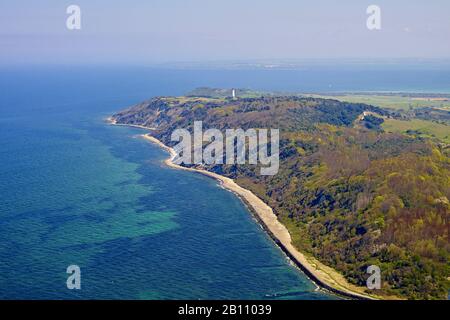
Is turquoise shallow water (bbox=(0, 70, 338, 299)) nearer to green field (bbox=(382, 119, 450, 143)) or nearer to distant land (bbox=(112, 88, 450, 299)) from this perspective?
distant land (bbox=(112, 88, 450, 299))

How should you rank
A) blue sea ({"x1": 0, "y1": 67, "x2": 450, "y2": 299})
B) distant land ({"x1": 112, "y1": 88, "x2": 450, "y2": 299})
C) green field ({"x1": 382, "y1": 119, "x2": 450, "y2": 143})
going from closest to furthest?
blue sea ({"x1": 0, "y1": 67, "x2": 450, "y2": 299}) → distant land ({"x1": 112, "y1": 88, "x2": 450, "y2": 299}) → green field ({"x1": 382, "y1": 119, "x2": 450, "y2": 143})

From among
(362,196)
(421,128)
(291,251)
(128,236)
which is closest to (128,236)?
(128,236)

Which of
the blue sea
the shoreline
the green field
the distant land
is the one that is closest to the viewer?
the blue sea

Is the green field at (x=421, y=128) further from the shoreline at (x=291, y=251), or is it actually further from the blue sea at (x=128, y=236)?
the blue sea at (x=128, y=236)

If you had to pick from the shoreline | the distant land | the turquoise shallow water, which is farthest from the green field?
the turquoise shallow water

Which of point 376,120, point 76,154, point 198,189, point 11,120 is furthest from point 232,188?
point 11,120
